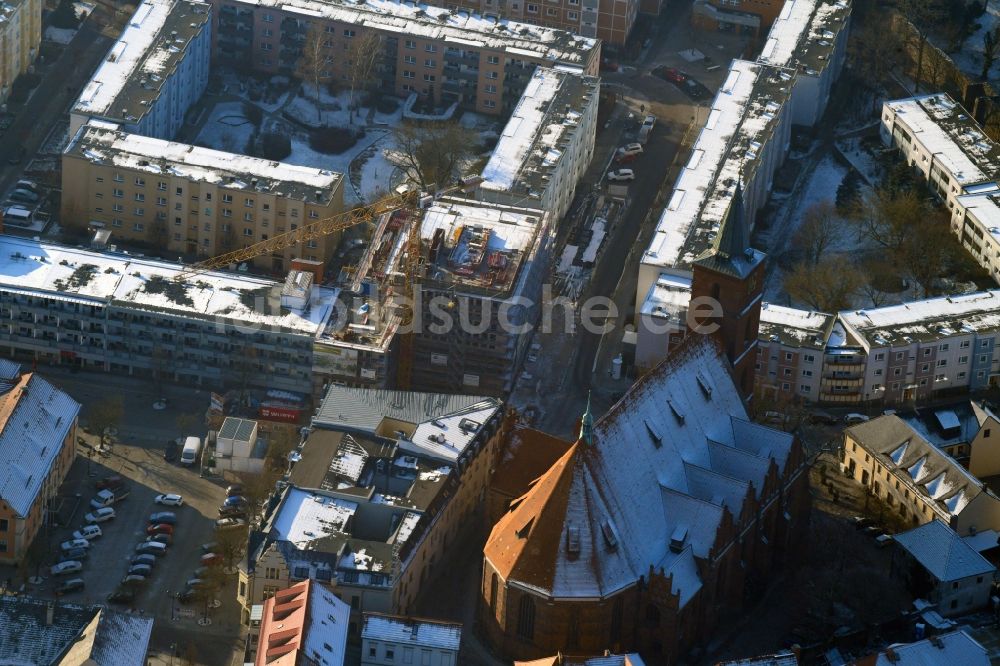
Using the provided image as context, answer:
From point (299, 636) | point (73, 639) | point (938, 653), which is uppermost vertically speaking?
point (938, 653)

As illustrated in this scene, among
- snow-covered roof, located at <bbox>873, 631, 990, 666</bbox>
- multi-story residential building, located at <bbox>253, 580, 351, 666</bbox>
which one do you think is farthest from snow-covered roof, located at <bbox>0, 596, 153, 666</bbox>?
snow-covered roof, located at <bbox>873, 631, 990, 666</bbox>

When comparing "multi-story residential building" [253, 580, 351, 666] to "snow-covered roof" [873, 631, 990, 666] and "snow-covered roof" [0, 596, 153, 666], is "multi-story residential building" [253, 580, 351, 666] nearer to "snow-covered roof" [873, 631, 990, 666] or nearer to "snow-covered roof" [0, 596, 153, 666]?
"snow-covered roof" [0, 596, 153, 666]

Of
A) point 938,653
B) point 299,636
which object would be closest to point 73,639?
point 299,636

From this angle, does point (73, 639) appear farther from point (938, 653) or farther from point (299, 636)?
point (938, 653)

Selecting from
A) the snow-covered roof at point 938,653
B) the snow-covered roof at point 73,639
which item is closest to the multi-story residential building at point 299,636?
the snow-covered roof at point 73,639

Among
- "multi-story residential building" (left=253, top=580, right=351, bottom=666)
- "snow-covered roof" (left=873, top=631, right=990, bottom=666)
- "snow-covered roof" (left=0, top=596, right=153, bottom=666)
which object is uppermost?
"snow-covered roof" (left=873, top=631, right=990, bottom=666)

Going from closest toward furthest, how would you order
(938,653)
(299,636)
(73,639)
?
(299,636)
(938,653)
(73,639)

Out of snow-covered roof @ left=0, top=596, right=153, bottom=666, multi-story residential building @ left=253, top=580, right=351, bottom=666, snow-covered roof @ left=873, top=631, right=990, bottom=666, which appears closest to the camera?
multi-story residential building @ left=253, top=580, right=351, bottom=666
